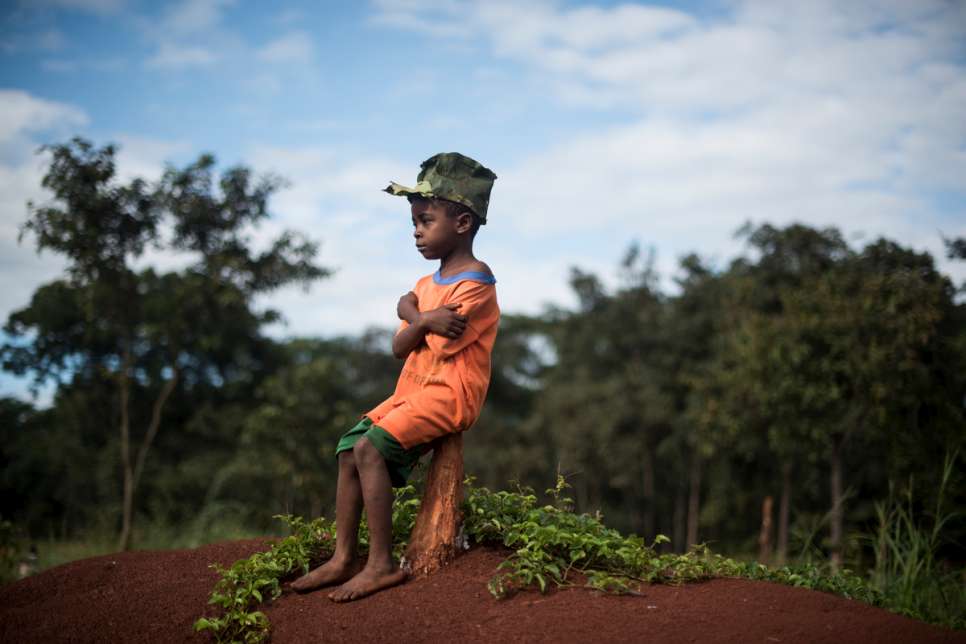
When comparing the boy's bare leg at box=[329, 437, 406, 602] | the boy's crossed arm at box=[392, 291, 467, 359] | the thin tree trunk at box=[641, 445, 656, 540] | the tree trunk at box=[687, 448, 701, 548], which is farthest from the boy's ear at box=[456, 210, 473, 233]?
the thin tree trunk at box=[641, 445, 656, 540]

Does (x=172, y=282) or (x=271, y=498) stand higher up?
(x=172, y=282)

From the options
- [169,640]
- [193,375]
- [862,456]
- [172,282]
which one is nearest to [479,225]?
[169,640]

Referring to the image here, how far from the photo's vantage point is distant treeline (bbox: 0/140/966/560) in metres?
12.7

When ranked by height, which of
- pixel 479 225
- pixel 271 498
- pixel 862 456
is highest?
pixel 479 225

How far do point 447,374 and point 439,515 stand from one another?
760 millimetres

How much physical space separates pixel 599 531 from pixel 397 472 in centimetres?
121

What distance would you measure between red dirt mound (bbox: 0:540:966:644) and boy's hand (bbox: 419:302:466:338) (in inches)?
47.9

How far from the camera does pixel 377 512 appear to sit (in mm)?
4473

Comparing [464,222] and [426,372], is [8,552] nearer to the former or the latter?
[426,372]

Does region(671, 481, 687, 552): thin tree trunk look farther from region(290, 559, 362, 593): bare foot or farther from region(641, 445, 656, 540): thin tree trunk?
region(290, 559, 362, 593): bare foot

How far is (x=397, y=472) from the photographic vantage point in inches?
184

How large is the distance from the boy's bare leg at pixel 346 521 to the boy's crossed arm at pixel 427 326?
646 mm

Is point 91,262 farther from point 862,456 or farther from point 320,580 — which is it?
point 862,456

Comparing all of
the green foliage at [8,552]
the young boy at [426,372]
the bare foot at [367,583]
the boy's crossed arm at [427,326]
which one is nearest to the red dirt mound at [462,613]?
the bare foot at [367,583]
